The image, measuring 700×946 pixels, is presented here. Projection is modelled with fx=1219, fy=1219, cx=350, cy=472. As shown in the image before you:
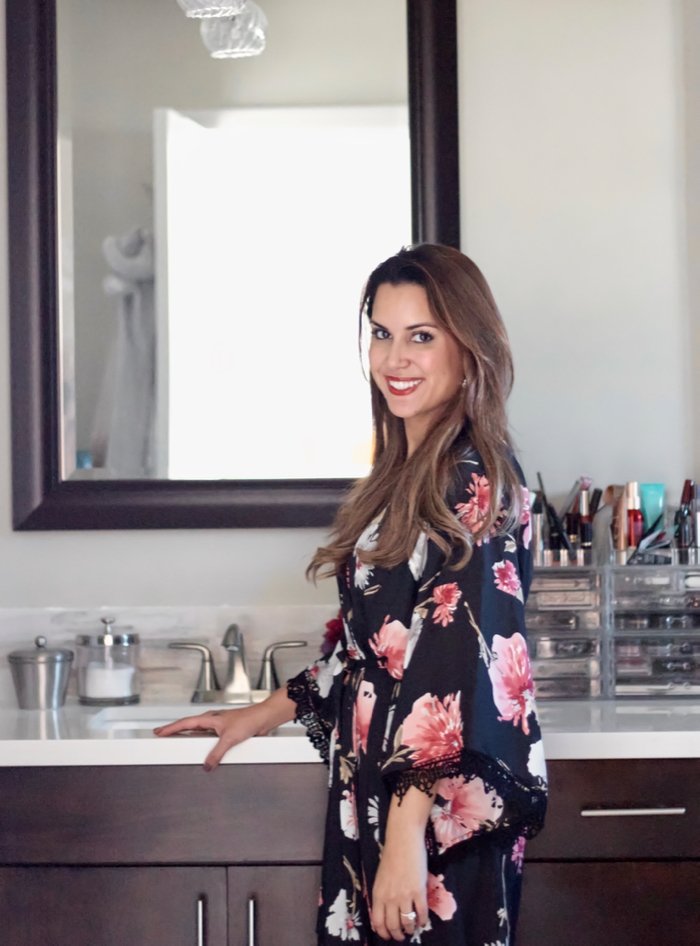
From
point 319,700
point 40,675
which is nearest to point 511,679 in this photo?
point 319,700

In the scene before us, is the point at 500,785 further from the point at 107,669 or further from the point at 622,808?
the point at 107,669

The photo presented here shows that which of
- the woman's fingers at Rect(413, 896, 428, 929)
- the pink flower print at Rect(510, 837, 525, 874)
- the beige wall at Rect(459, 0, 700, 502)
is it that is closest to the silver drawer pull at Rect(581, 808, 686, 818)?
the pink flower print at Rect(510, 837, 525, 874)

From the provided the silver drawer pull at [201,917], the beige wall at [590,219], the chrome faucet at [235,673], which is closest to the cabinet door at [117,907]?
the silver drawer pull at [201,917]

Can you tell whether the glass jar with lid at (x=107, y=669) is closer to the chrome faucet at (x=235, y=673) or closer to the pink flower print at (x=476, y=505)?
the chrome faucet at (x=235, y=673)

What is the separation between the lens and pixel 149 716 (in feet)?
6.97

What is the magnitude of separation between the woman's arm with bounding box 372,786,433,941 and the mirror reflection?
1.02m

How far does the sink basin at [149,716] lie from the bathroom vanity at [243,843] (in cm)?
19

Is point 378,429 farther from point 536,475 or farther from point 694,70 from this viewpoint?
point 694,70

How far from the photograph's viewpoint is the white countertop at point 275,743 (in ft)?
→ 5.72

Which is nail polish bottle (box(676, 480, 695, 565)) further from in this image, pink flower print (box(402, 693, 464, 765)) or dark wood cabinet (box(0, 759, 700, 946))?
A: pink flower print (box(402, 693, 464, 765))

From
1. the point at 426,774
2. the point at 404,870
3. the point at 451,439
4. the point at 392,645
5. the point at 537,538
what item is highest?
the point at 451,439

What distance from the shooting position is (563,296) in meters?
2.30

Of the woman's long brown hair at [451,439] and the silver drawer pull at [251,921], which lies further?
the silver drawer pull at [251,921]

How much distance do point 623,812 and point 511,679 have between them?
0.48 meters
